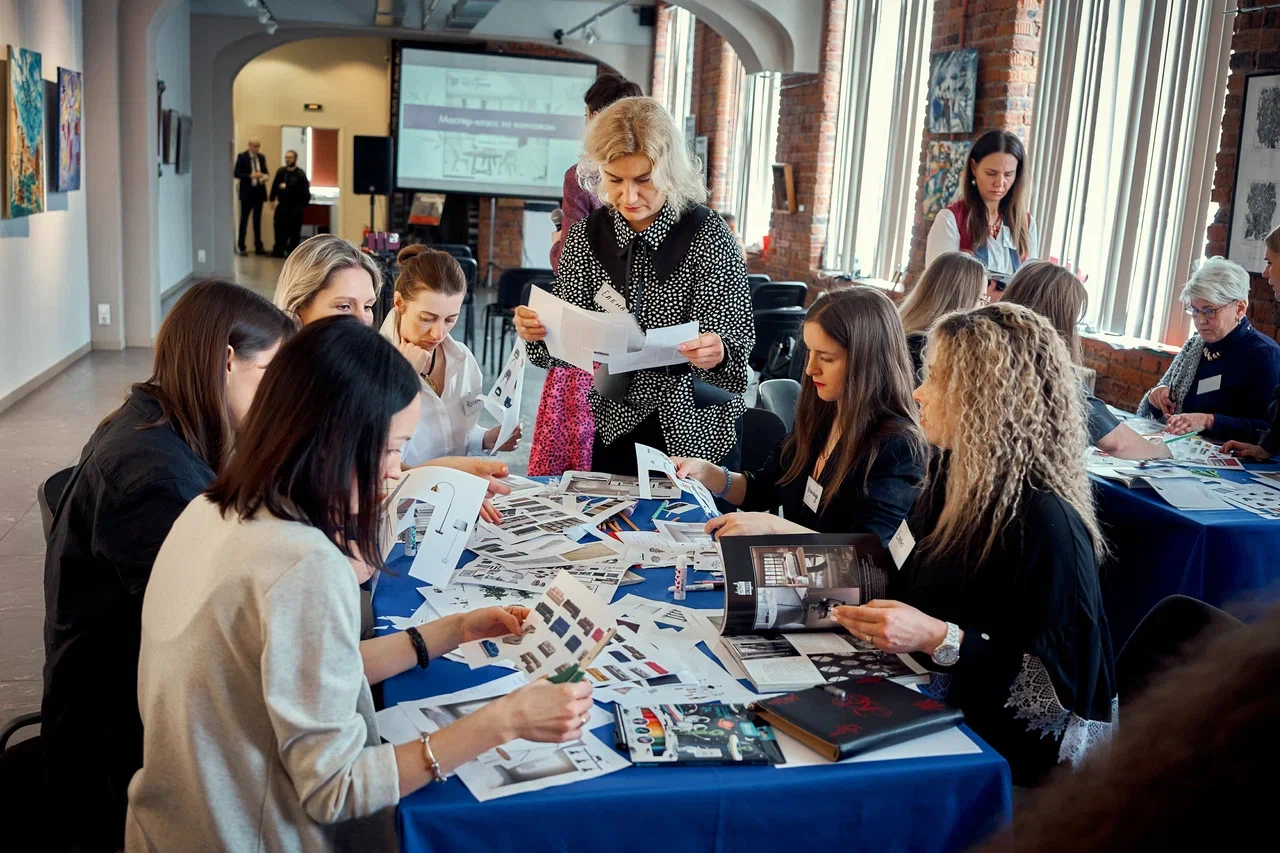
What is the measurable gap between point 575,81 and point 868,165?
597 cm

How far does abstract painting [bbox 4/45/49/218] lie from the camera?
630cm

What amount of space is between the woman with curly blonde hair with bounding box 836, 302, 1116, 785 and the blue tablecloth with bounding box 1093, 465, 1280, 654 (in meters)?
1.17

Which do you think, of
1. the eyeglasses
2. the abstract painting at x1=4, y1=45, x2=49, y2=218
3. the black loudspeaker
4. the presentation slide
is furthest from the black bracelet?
the black loudspeaker

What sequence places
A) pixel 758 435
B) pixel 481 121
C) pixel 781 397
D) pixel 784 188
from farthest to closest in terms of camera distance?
pixel 481 121
pixel 784 188
pixel 781 397
pixel 758 435

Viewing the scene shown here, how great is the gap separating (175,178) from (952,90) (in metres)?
10.0

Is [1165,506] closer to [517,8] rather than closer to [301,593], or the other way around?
[301,593]

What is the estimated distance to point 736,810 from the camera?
1404mm

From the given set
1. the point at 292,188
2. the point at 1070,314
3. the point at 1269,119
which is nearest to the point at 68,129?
the point at 1070,314

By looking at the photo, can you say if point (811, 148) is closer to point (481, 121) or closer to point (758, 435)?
point (481, 121)

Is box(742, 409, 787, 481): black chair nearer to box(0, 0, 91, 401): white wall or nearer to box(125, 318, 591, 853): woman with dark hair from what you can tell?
box(125, 318, 591, 853): woman with dark hair

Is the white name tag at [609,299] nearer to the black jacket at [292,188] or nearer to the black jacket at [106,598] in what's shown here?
the black jacket at [106,598]

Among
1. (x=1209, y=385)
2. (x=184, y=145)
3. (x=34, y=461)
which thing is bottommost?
(x=34, y=461)

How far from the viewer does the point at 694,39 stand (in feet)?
42.7

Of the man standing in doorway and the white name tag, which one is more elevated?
the man standing in doorway
